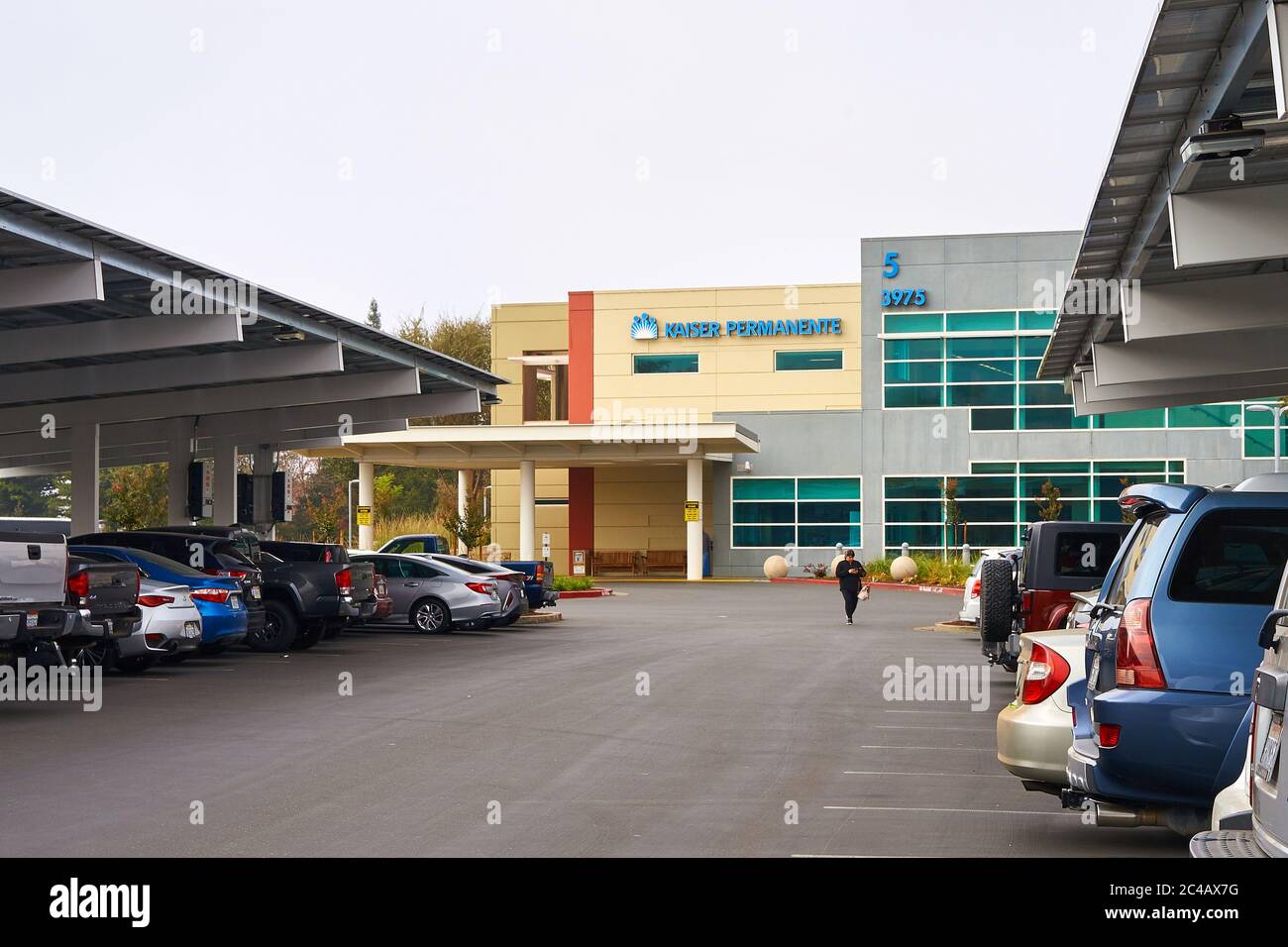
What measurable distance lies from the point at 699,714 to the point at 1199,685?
8248mm

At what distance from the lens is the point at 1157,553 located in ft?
24.0

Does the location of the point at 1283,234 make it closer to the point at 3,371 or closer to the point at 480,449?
the point at 3,371

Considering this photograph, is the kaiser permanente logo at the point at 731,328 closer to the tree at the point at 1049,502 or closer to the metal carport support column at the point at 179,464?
the tree at the point at 1049,502

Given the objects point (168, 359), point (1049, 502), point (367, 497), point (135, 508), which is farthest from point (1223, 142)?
point (367, 497)

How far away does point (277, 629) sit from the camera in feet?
74.0

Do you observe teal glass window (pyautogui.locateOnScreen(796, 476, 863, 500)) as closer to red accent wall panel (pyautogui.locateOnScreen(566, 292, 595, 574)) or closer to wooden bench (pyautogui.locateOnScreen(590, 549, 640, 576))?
wooden bench (pyautogui.locateOnScreen(590, 549, 640, 576))

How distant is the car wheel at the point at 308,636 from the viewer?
23.0 metres

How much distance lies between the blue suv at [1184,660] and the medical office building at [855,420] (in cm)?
4279

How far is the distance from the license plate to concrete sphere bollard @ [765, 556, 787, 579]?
48.9 meters

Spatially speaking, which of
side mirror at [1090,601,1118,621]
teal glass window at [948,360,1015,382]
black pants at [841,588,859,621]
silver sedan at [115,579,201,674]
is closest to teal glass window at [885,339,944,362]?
teal glass window at [948,360,1015,382]

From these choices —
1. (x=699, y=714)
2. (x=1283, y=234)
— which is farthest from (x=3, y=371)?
(x=1283, y=234)

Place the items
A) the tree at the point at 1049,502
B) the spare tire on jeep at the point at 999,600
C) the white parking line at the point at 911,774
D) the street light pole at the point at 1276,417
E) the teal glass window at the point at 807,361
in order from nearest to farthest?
the white parking line at the point at 911,774 → the spare tire on jeep at the point at 999,600 → the street light pole at the point at 1276,417 → the tree at the point at 1049,502 → the teal glass window at the point at 807,361

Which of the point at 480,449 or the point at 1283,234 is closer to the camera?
the point at 1283,234

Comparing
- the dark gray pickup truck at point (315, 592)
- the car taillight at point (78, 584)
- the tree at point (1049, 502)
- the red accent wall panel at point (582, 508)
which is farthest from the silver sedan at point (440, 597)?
the red accent wall panel at point (582, 508)
